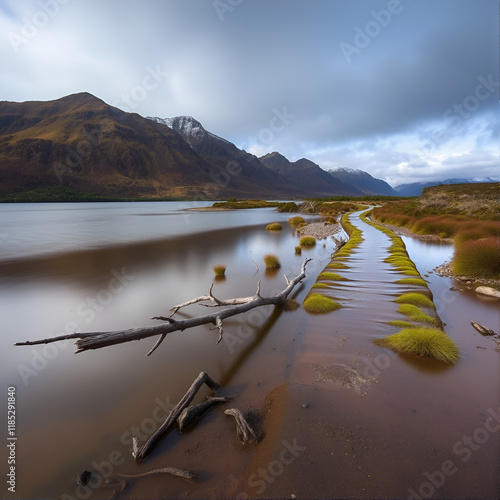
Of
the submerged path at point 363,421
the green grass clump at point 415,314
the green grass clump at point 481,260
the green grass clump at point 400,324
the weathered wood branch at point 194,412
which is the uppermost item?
the green grass clump at point 481,260

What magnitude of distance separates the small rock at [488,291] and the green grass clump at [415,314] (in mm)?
5044

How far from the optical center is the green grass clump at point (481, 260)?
47.1 feet

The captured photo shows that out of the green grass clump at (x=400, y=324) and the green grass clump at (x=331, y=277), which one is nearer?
the green grass clump at (x=400, y=324)

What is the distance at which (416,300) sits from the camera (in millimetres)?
10742

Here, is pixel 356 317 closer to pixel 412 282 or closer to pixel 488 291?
pixel 412 282

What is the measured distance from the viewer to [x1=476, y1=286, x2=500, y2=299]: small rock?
11969 mm

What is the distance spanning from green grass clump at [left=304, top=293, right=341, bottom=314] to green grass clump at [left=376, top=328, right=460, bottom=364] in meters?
2.89

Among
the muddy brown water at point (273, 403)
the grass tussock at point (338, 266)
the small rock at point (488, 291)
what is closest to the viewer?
the muddy brown water at point (273, 403)

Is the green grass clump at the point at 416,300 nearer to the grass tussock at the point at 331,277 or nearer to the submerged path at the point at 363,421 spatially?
the submerged path at the point at 363,421

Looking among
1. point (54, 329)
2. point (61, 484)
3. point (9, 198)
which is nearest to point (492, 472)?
point (61, 484)

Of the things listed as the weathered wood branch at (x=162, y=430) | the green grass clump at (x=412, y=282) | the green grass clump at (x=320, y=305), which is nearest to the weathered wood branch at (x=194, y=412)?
the weathered wood branch at (x=162, y=430)

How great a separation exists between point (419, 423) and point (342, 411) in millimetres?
1366

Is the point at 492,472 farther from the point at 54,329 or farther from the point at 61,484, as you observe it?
the point at 54,329

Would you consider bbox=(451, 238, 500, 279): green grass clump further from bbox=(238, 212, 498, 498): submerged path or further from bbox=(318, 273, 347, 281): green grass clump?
bbox=(238, 212, 498, 498): submerged path
